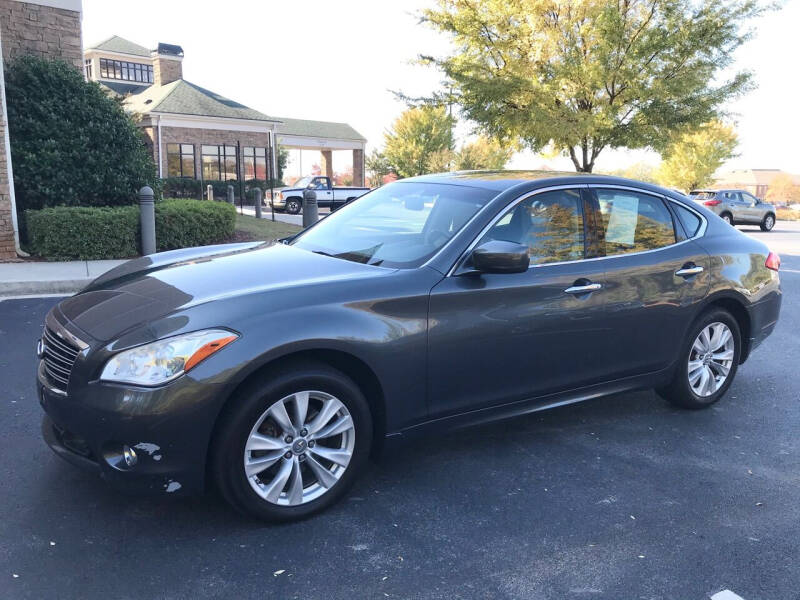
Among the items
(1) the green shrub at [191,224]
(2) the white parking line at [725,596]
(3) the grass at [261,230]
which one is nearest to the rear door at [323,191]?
(3) the grass at [261,230]

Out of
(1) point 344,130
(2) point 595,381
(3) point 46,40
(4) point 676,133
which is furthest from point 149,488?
(1) point 344,130

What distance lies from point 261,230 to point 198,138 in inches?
943

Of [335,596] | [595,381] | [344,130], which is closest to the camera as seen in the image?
[335,596]

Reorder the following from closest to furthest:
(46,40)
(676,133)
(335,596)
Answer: (335,596)
(46,40)
(676,133)

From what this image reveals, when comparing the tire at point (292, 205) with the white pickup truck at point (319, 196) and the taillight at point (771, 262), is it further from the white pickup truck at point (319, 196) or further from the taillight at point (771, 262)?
the taillight at point (771, 262)

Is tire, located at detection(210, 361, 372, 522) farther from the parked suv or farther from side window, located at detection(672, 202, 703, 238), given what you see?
the parked suv

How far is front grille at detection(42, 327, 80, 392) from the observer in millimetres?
3059

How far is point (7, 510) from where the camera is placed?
3.21m

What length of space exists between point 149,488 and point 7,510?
869 mm

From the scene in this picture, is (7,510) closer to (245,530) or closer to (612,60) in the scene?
(245,530)

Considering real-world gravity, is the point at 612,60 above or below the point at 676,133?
above

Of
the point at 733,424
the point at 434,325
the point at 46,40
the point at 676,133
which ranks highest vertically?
the point at 46,40

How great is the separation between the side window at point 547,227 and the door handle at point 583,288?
0.60 ft

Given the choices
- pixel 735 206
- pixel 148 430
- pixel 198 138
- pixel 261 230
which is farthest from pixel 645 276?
pixel 198 138
